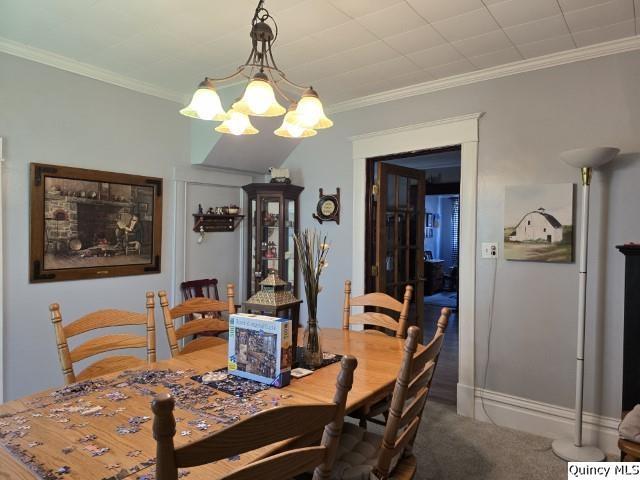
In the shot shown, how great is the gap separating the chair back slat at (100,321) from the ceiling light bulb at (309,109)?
123 centimetres

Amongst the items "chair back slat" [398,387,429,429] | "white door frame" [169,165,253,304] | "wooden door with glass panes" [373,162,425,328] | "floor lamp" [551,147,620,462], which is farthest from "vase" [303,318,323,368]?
"white door frame" [169,165,253,304]

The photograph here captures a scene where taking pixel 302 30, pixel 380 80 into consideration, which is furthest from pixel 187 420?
pixel 380 80

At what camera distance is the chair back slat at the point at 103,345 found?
5.96ft

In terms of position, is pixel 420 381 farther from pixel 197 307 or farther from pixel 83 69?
pixel 83 69

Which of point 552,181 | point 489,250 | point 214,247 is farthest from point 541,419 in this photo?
point 214,247

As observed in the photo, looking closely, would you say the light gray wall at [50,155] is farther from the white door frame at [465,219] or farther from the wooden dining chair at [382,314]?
the white door frame at [465,219]

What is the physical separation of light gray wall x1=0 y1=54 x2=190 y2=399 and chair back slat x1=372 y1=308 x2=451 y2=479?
2546mm

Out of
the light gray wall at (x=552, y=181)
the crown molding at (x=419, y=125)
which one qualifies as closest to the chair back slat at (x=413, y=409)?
the light gray wall at (x=552, y=181)

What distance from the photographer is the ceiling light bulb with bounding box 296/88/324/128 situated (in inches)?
68.1

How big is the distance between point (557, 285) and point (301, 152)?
8.18 ft

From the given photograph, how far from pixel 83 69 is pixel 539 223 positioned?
3.38 m

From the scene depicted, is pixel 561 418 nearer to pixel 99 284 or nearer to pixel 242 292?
pixel 242 292

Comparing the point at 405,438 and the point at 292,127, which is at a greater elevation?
the point at 292,127

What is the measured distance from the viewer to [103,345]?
1896mm
